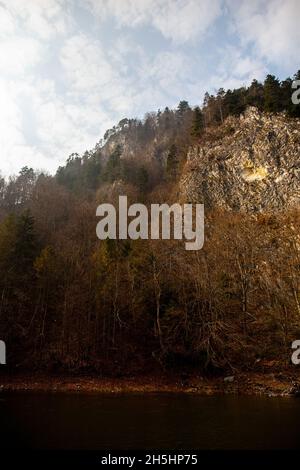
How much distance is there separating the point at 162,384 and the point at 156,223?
28.7m

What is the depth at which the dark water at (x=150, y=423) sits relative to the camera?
457 inches

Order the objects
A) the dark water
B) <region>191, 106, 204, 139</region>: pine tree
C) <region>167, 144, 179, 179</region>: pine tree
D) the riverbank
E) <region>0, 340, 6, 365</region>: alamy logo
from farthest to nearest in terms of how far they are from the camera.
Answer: <region>167, 144, 179, 179</region>: pine tree < <region>191, 106, 204, 139</region>: pine tree < <region>0, 340, 6, 365</region>: alamy logo < the riverbank < the dark water

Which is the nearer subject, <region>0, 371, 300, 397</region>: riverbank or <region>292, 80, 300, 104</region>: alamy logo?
<region>0, 371, 300, 397</region>: riverbank

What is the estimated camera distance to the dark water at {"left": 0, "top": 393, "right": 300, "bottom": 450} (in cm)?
1160

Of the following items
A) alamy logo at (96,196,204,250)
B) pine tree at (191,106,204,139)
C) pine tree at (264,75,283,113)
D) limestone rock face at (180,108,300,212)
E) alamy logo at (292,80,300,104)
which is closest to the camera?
alamy logo at (96,196,204,250)

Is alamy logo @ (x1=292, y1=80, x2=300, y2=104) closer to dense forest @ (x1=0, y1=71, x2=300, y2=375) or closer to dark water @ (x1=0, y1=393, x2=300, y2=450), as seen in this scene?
dense forest @ (x1=0, y1=71, x2=300, y2=375)

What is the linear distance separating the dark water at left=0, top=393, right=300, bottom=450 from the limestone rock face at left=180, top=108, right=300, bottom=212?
34032mm

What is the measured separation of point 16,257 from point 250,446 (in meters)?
34.7

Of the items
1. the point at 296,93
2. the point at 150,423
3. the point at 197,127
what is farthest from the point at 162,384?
the point at 197,127

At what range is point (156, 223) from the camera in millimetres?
53812

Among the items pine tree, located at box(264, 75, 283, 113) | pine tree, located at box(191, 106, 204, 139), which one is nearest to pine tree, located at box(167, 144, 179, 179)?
pine tree, located at box(191, 106, 204, 139)

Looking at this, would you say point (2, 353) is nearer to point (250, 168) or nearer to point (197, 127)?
point (250, 168)

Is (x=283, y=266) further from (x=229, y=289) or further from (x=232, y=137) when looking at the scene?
(x=232, y=137)

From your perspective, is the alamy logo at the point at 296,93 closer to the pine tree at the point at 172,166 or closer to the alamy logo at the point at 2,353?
the pine tree at the point at 172,166
